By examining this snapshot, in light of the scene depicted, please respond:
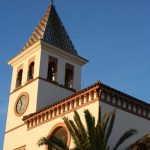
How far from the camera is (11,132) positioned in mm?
31812

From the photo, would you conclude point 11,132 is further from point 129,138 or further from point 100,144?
point 100,144

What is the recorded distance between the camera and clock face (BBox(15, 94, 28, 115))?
3156 centimetres

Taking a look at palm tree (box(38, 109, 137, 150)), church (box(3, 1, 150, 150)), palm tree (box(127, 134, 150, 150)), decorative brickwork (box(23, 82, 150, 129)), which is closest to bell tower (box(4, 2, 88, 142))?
church (box(3, 1, 150, 150))

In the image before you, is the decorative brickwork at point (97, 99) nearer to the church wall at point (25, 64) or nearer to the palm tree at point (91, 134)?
the palm tree at point (91, 134)

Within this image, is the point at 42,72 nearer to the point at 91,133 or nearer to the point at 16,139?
the point at 16,139

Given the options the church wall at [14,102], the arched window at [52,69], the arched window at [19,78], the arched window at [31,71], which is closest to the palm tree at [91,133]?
the church wall at [14,102]

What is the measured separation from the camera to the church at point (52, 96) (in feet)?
81.7

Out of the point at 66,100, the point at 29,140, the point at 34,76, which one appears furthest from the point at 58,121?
the point at 34,76

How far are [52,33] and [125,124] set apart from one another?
11852 millimetres

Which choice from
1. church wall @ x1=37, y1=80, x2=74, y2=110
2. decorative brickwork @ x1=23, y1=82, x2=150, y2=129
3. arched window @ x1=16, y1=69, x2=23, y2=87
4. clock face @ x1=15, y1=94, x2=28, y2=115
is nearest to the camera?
decorative brickwork @ x1=23, y1=82, x2=150, y2=129

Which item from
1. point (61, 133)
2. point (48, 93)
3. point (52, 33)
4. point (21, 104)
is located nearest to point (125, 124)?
point (61, 133)

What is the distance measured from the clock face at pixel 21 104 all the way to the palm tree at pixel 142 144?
10.2 metres

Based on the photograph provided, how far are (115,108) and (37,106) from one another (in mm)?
7278

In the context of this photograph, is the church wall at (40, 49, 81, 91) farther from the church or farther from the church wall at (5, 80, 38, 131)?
the church wall at (5, 80, 38, 131)
